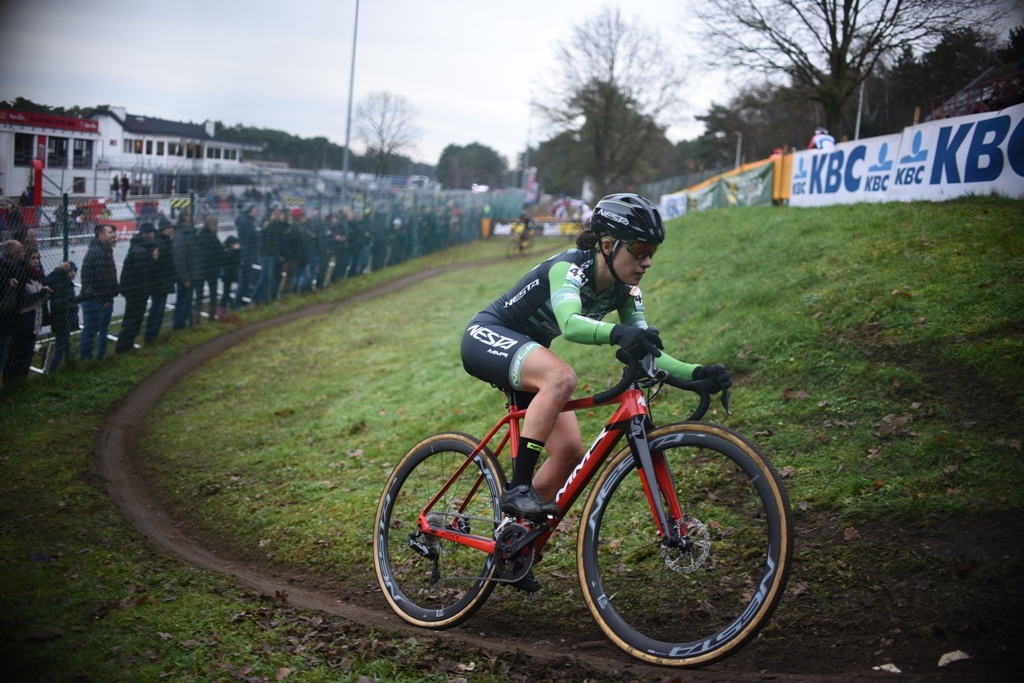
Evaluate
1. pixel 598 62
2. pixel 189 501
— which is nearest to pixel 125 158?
pixel 189 501

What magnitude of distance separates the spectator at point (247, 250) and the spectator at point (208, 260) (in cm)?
110

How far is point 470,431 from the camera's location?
927 cm

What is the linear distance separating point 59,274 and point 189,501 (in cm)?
532

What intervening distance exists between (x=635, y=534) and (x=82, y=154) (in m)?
11.5

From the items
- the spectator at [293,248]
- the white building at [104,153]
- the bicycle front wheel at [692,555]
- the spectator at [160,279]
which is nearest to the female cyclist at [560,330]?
the bicycle front wheel at [692,555]

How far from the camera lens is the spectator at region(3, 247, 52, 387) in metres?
9.95

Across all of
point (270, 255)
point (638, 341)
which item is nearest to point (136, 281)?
Result: point (270, 255)

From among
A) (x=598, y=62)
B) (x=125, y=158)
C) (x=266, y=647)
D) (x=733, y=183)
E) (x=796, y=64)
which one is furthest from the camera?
(x=598, y=62)

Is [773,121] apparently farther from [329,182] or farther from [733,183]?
[329,182]

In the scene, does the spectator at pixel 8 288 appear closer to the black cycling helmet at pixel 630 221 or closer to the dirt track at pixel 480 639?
the dirt track at pixel 480 639

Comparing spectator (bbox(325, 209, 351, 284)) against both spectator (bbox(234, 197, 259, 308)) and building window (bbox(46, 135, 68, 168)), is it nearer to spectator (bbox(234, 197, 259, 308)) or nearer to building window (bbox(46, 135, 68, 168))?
spectator (bbox(234, 197, 259, 308))

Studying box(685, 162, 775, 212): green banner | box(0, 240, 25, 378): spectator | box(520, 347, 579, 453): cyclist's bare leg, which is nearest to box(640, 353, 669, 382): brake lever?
box(520, 347, 579, 453): cyclist's bare leg

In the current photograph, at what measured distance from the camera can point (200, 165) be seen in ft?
74.7

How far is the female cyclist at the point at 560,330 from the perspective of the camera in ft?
13.7
